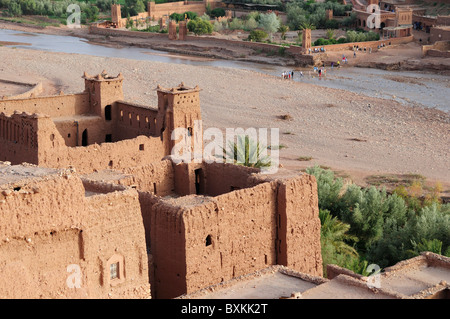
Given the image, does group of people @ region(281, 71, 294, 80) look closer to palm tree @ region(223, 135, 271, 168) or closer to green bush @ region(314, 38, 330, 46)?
green bush @ region(314, 38, 330, 46)

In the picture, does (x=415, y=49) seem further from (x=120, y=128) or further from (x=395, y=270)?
(x=395, y=270)

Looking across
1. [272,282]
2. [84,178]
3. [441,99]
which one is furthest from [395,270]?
[441,99]

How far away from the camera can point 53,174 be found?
44.4 ft

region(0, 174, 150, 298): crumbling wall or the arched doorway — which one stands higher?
region(0, 174, 150, 298): crumbling wall

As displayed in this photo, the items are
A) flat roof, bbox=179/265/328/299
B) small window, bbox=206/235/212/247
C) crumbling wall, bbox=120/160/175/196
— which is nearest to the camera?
flat roof, bbox=179/265/328/299

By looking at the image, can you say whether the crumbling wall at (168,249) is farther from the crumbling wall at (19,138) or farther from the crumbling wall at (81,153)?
the crumbling wall at (19,138)

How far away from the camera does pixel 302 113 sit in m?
43.9

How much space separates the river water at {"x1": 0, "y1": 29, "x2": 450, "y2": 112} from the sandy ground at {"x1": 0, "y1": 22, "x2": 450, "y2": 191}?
7.75 feet

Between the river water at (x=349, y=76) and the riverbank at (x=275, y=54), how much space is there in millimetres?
797

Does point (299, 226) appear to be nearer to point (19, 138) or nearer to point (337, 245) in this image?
point (337, 245)

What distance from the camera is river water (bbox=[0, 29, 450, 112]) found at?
51.6m

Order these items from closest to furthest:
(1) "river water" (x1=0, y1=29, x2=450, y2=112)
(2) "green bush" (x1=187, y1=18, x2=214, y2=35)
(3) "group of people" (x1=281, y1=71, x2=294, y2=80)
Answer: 1. (1) "river water" (x1=0, y1=29, x2=450, y2=112)
2. (3) "group of people" (x1=281, y1=71, x2=294, y2=80)
3. (2) "green bush" (x1=187, y1=18, x2=214, y2=35)

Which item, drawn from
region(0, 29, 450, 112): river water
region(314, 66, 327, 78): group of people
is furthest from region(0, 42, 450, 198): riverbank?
region(314, 66, 327, 78): group of people

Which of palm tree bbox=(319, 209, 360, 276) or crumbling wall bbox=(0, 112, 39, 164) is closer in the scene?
palm tree bbox=(319, 209, 360, 276)
